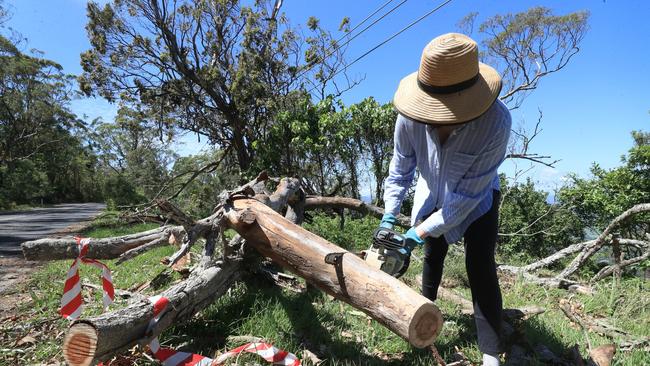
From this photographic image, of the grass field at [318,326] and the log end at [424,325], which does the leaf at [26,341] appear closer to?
the grass field at [318,326]

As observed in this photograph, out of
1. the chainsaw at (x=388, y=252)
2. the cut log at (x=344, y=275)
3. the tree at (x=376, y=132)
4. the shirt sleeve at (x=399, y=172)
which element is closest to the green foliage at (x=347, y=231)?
the tree at (x=376, y=132)

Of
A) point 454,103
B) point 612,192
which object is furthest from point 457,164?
point 612,192

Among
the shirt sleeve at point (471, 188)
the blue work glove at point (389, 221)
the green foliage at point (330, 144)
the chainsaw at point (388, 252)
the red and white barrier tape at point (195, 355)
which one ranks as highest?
the green foliage at point (330, 144)

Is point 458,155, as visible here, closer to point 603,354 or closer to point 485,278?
point 485,278

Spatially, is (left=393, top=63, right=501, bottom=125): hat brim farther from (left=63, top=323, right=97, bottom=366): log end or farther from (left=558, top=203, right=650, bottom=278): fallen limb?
(left=558, top=203, right=650, bottom=278): fallen limb

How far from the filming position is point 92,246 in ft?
9.59

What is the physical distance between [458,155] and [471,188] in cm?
18

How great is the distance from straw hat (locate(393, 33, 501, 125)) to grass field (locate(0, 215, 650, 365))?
1.49 metres

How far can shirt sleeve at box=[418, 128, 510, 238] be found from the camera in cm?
201

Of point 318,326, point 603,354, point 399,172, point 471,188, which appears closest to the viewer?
point 471,188

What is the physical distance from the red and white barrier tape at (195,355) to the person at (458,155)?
3.27 feet

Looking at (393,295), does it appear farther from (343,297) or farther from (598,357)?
(598,357)

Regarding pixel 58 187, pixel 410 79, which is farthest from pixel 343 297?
pixel 58 187

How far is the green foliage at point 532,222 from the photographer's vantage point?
8500 millimetres
